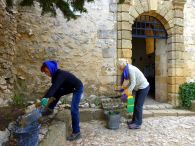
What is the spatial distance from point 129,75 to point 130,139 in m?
1.15

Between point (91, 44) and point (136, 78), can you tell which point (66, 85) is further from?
point (91, 44)

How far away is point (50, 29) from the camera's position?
580cm

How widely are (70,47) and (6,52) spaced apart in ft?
4.94

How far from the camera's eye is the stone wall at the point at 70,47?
566 cm

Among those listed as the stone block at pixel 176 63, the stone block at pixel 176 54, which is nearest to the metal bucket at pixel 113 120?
the stone block at pixel 176 63

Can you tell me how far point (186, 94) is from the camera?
6.61 metres

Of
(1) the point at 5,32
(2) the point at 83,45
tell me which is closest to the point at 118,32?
(2) the point at 83,45

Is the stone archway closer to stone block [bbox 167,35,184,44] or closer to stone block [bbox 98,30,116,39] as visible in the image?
stone block [bbox 167,35,184,44]

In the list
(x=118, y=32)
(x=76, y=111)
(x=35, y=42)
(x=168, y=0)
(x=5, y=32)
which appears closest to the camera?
(x=76, y=111)

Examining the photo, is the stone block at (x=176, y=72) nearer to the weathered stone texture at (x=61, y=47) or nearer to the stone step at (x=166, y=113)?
the stone step at (x=166, y=113)

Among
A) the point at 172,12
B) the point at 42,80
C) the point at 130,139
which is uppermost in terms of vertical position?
the point at 172,12

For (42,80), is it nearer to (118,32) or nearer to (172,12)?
(118,32)

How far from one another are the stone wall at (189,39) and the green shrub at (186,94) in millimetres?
332

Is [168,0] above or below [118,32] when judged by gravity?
above
